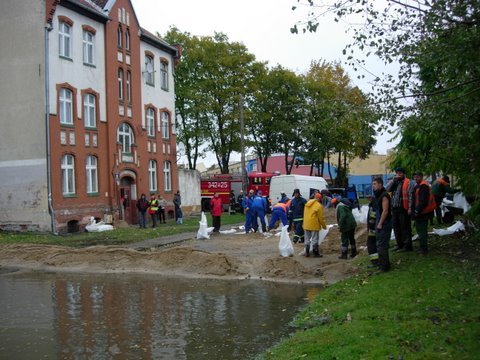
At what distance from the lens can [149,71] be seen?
35.7 m

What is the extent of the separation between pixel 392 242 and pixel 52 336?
898 cm

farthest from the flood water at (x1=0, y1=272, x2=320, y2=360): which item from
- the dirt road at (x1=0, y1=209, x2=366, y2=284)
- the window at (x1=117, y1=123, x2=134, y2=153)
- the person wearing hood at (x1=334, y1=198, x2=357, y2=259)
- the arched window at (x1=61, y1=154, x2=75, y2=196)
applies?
the window at (x1=117, y1=123, x2=134, y2=153)

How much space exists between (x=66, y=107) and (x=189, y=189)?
49.4ft

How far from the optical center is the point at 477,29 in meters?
6.07

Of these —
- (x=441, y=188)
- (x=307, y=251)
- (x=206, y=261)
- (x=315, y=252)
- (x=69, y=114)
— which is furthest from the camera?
(x=69, y=114)

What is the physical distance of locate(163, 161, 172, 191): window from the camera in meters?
37.1

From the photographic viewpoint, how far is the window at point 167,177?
37.1m

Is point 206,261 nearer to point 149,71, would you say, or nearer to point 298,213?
point 298,213

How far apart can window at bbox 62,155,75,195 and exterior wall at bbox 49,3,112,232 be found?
21cm

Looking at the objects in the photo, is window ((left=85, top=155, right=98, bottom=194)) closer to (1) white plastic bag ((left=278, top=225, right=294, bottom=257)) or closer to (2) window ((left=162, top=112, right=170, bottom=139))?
(2) window ((left=162, top=112, right=170, bottom=139))

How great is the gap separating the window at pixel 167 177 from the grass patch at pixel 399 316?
90.2 ft

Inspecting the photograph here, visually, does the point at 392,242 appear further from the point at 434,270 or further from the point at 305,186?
the point at 305,186

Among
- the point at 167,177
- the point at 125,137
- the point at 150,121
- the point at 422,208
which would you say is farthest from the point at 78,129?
the point at 422,208

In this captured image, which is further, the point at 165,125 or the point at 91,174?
the point at 165,125
